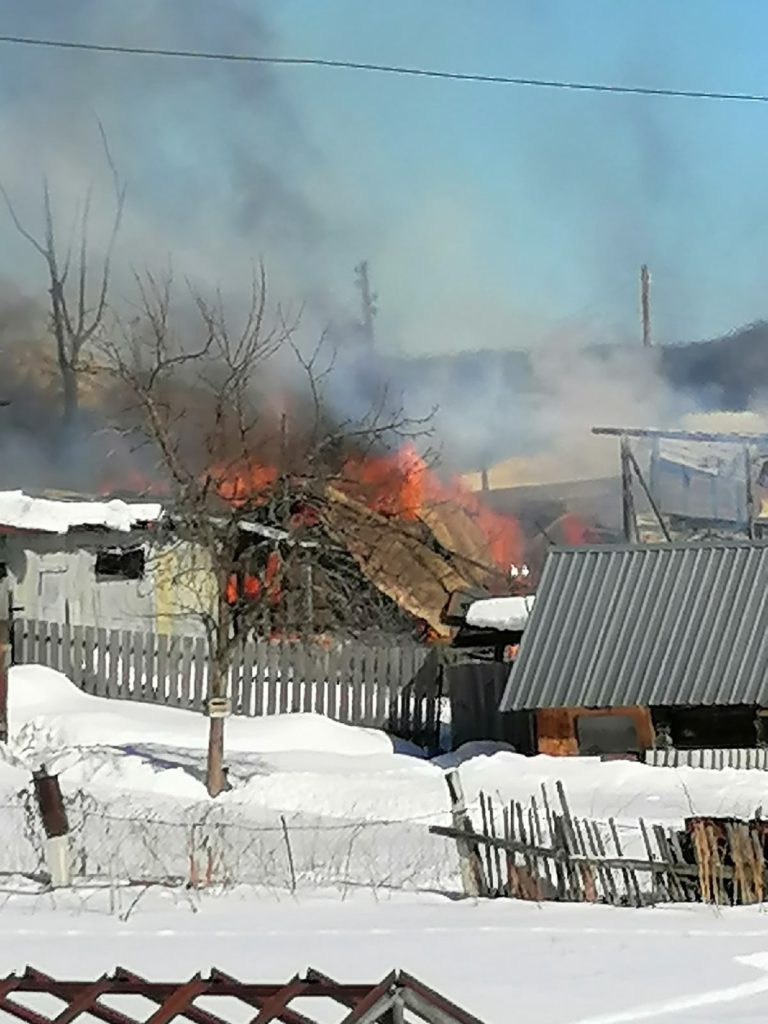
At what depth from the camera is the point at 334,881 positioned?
10789mm

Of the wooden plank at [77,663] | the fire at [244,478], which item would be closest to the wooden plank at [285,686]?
the wooden plank at [77,663]

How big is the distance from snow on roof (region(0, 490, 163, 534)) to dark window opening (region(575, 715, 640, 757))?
982 cm

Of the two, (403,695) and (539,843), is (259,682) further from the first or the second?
(539,843)

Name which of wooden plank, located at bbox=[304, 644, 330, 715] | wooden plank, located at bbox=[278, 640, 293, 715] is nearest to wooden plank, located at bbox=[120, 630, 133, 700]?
wooden plank, located at bbox=[278, 640, 293, 715]

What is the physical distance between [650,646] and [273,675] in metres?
5.78

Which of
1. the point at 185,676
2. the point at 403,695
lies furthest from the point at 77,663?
the point at 403,695

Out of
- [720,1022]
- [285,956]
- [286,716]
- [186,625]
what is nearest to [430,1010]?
[720,1022]

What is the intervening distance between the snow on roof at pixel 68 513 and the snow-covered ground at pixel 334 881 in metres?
4.41

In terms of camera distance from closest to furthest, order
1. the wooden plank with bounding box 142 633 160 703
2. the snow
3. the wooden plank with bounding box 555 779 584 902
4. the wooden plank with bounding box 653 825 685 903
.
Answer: the snow < the wooden plank with bounding box 653 825 685 903 < the wooden plank with bounding box 555 779 584 902 < the wooden plank with bounding box 142 633 160 703

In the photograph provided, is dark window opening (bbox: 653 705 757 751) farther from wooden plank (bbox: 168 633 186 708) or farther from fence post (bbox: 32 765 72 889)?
fence post (bbox: 32 765 72 889)

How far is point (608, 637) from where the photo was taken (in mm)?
17359

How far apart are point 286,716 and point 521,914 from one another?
35.2 ft

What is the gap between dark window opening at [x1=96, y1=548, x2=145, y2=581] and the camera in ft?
84.5

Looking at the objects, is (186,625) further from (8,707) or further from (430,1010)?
(430,1010)
